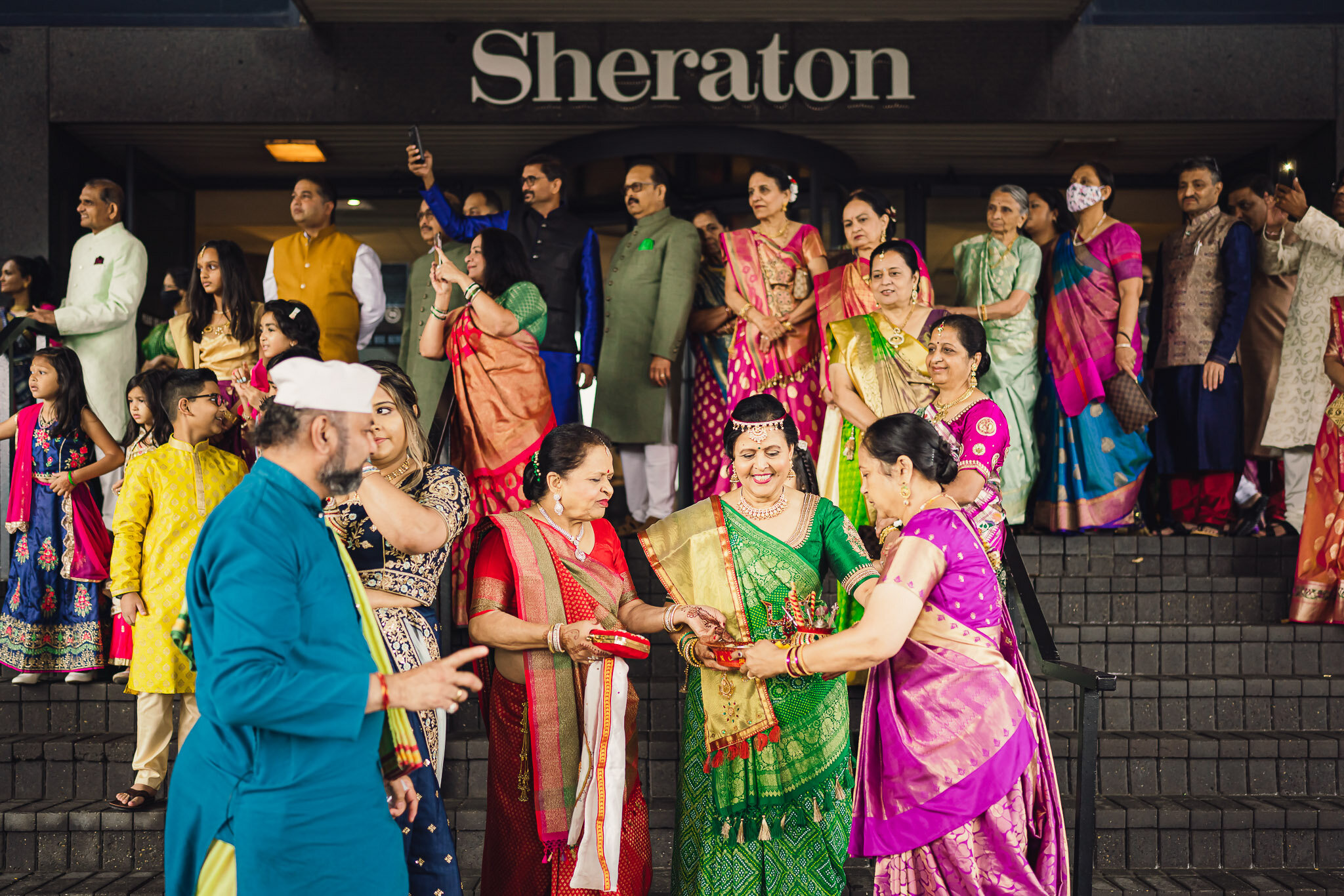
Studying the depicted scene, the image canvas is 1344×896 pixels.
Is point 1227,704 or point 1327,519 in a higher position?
point 1327,519

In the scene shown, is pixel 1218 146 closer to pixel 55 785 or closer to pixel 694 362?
pixel 694 362

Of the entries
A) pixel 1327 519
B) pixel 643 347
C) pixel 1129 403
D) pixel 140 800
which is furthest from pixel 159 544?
pixel 1327 519

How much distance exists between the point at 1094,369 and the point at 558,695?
307 cm

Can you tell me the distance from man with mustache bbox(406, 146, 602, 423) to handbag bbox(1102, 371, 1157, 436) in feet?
7.42

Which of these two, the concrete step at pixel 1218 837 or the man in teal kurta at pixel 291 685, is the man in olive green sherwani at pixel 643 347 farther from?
the man in teal kurta at pixel 291 685

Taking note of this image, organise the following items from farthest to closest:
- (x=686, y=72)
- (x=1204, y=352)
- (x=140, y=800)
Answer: (x=686, y=72) → (x=1204, y=352) → (x=140, y=800)

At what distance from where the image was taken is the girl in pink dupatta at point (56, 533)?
149 inches

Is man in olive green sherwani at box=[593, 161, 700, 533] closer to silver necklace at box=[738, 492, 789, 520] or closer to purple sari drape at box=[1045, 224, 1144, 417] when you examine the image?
purple sari drape at box=[1045, 224, 1144, 417]

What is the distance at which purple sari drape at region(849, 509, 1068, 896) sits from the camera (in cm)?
220

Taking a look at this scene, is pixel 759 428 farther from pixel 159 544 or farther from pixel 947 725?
pixel 159 544

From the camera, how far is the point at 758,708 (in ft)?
8.50

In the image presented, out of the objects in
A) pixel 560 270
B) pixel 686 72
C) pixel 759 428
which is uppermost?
pixel 686 72

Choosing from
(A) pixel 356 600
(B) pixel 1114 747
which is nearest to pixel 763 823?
(A) pixel 356 600

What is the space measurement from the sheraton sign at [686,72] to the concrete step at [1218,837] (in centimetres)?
387
